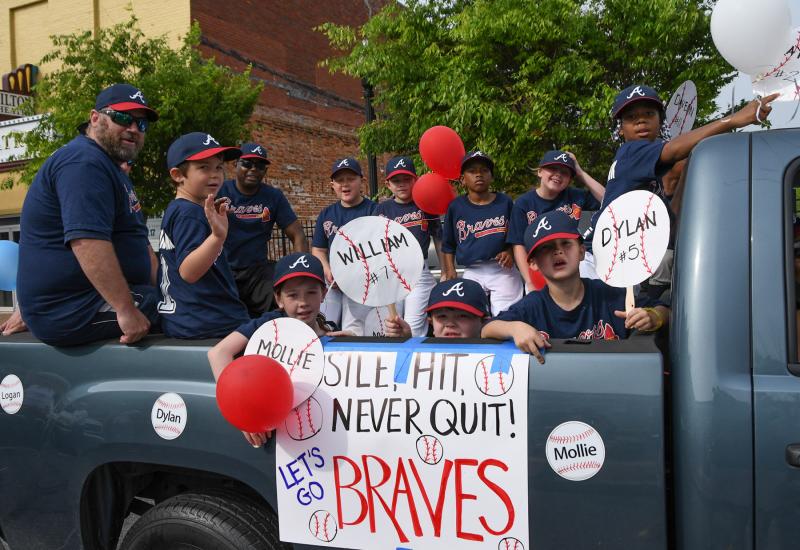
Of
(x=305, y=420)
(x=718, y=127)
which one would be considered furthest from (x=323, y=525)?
(x=718, y=127)

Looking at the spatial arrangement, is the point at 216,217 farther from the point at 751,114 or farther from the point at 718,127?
the point at 751,114

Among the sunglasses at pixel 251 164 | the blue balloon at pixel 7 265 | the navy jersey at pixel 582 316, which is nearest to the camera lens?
the navy jersey at pixel 582 316

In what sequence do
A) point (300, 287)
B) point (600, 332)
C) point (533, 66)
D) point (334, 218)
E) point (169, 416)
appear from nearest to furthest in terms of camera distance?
point (169, 416)
point (600, 332)
point (300, 287)
point (334, 218)
point (533, 66)

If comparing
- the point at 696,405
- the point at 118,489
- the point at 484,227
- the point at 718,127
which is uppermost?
the point at 718,127

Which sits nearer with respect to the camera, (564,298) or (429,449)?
(429,449)

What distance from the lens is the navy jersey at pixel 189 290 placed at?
2.61 metres

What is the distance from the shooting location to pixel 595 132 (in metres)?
10.2

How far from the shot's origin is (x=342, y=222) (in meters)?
4.77

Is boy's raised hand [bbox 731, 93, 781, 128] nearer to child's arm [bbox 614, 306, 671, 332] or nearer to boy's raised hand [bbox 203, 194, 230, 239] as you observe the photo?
child's arm [bbox 614, 306, 671, 332]

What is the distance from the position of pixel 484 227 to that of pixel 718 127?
2.27 m

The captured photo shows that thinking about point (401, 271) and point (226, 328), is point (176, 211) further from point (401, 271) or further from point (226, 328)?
point (401, 271)

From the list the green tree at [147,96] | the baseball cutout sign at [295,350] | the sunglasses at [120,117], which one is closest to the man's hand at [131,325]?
the baseball cutout sign at [295,350]

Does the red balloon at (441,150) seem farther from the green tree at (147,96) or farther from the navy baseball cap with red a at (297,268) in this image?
the green tree at (147,96)

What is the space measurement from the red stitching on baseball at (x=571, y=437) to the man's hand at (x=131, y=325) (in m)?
1.50
